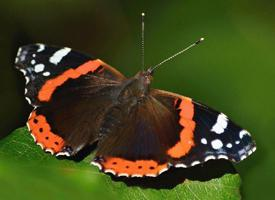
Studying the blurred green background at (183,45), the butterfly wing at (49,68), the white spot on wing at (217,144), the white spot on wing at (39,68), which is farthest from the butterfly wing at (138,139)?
the blurred green background at (183,45)

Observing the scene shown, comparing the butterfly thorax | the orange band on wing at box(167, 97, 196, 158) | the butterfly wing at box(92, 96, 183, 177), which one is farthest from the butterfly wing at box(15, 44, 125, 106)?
the orange band on wing at box(167, 97, 196, 158)

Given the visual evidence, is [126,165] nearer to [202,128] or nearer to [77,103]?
[202,128]

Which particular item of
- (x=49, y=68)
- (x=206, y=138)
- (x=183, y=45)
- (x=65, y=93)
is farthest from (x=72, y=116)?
(x=183, y=45)

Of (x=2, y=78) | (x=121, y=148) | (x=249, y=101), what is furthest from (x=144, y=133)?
(x=2, y=78)

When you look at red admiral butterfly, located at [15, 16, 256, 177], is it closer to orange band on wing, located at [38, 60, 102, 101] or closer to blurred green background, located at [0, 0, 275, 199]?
orange band on wing, located at [38, 60, 102, 101]

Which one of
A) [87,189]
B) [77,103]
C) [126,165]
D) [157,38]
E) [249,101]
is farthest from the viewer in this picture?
[157,38]

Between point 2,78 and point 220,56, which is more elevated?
point 220,56
